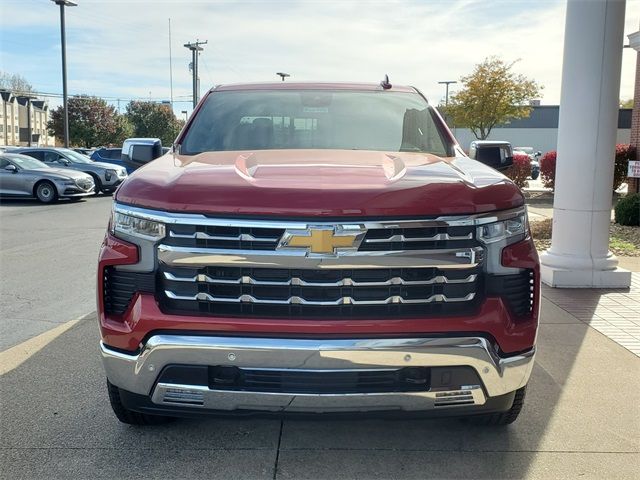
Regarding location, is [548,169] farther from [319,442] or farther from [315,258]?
[315,258]

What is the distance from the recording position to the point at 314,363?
8.44 feet

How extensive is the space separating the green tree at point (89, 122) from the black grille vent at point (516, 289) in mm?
54997

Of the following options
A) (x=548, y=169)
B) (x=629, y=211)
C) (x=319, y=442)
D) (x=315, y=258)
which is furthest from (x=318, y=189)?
(x=548, y=169)

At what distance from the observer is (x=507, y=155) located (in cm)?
435

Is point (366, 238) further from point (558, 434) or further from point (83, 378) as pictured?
point (83, 378)

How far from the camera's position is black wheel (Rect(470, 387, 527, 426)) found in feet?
10.4

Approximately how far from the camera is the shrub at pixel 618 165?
16062 mm

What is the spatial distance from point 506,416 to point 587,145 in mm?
4379

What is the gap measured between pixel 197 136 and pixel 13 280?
14.4ft

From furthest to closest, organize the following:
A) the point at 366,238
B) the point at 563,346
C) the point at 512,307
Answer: the point at 563,346, the point at 512,307, the point at 366,238

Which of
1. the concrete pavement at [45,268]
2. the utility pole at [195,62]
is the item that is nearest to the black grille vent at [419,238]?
the concrete pavement at [45,268]

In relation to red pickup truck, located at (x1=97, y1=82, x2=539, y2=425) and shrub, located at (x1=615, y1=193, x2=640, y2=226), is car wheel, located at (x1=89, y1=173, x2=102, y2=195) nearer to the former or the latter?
shrub, located at (x1=615, y1=193, x2=640, y2=226)

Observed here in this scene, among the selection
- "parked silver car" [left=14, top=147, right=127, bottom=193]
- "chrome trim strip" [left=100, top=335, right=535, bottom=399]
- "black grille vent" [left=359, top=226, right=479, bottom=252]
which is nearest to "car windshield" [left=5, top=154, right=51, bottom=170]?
"parked silver car" [left=14, top=147, right=127, bottom=193]

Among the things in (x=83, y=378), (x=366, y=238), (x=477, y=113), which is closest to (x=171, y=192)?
(x=366, y=238)
